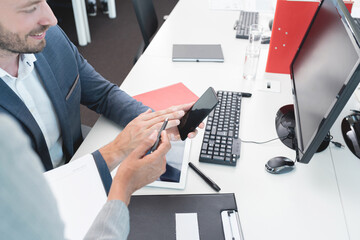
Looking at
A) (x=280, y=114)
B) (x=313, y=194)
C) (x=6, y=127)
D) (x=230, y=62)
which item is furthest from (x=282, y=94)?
(x=6, y=127)

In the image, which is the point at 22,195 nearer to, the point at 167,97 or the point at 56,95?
the point at 56,95

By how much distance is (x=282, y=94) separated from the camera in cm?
124

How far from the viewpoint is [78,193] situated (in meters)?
0.77

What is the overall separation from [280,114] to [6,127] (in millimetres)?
1000

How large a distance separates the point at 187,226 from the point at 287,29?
0.93 metres

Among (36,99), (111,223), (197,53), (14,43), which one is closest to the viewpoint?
(111,223)

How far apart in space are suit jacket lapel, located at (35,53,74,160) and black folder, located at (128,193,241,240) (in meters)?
0.40

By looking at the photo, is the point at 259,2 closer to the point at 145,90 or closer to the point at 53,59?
the point at 145,90

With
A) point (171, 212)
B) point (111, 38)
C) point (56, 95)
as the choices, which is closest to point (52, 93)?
point (56, 95)

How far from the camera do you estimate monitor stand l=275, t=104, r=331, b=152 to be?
99 cm

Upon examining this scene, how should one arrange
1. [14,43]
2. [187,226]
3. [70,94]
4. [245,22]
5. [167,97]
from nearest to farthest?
[187,226] < [14,43] < [70,94] < [167,97] < [245,22]

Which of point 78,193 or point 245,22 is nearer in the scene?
point 78,193

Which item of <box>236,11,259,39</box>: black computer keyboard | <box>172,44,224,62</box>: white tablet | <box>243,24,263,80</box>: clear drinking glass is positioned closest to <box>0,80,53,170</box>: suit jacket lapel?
<box>172,44,224,62</box>: white tablet

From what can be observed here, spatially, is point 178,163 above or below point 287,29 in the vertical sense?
below
